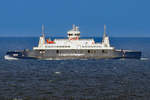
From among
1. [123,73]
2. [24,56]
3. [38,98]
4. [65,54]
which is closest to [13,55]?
[24,56]

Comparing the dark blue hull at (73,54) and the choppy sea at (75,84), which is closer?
the choppy sea at (75,84)

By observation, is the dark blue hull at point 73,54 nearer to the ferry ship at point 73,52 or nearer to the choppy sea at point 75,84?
the ferry ship at point 73,52

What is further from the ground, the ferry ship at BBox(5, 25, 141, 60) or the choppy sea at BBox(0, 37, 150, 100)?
the ferry ship at BBox(5, 25, 141, 60)

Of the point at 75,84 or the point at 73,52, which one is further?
the point at 73,52

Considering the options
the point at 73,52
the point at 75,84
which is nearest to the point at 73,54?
the point at 73,52

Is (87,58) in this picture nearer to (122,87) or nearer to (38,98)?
(122,87)

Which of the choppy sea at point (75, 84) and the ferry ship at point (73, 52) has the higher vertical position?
the ferry ship at point (73, 52)

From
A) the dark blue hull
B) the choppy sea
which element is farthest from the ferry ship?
the choppy sea

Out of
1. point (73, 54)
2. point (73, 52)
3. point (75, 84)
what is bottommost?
point (75, 84)

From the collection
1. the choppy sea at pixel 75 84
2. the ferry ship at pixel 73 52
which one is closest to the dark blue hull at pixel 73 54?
the ferry ship at pixel 73 52

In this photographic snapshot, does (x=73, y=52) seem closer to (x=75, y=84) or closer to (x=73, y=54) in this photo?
(x=73, y=54)

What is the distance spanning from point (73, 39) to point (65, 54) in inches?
323

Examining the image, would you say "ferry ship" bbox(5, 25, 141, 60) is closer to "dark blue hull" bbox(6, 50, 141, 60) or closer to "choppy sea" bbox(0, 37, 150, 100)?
"dark blue hull" bbox(6, 50, 141, 60)

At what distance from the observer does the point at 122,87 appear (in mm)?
62156
